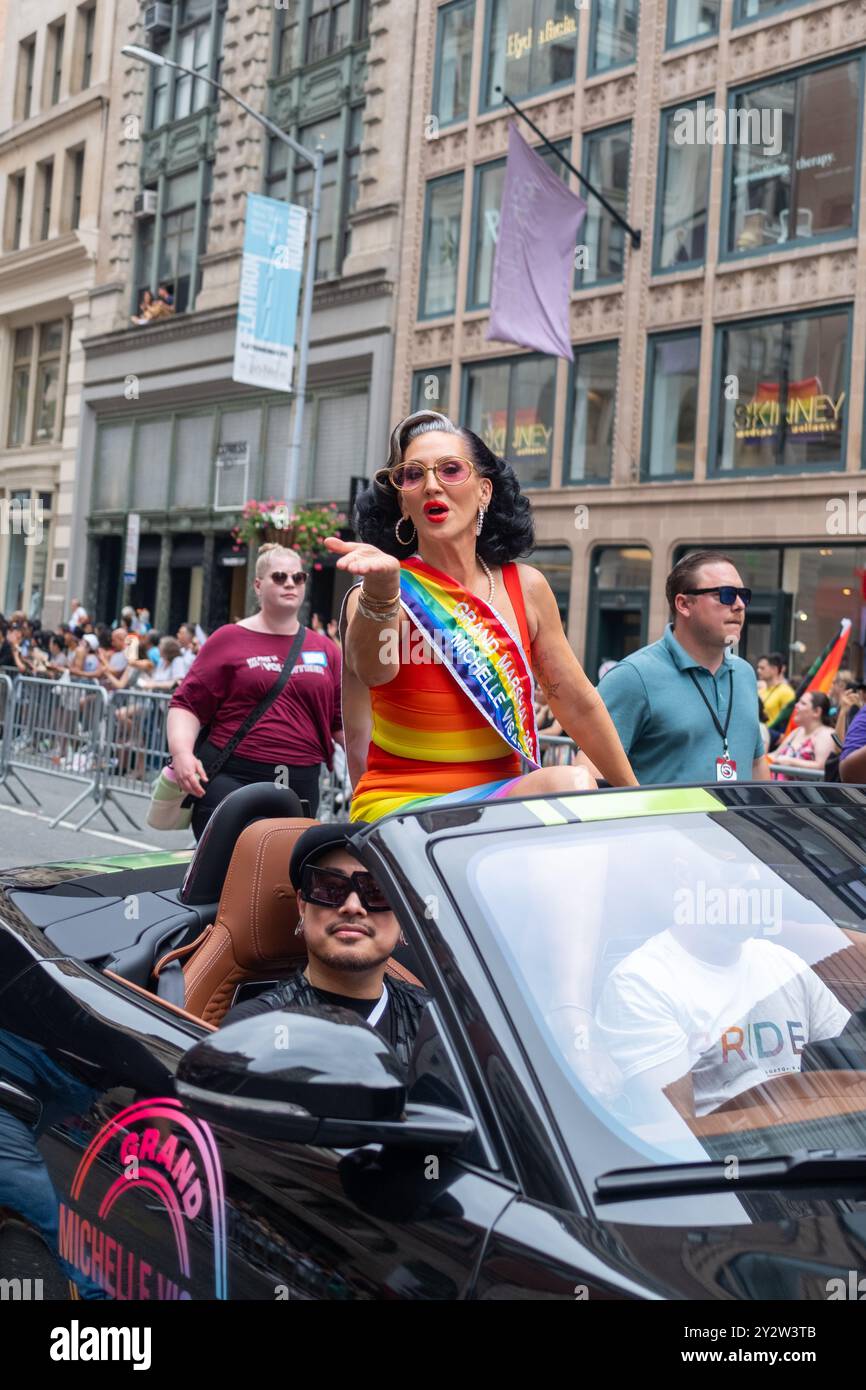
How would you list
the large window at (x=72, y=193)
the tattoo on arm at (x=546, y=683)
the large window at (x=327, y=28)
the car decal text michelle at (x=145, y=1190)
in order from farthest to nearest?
the large window at (x=72, y=193), the large window at (x=327, y=28), the tattoo on arm at (x=546, y=683), the car decal text michelle at (x=145, y=1190)

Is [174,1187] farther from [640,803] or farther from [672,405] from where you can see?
[672,405]

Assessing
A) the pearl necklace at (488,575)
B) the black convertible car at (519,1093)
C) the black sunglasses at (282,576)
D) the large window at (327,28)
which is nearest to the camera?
the black convertible car at (519,1093)

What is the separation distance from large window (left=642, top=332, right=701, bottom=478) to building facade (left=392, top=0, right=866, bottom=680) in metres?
0.03

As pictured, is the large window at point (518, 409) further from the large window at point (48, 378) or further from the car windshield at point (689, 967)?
the car windshield at point (689, 967)

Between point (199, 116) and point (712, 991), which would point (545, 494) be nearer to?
point (199, 116)

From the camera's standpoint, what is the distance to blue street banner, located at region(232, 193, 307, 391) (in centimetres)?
2323

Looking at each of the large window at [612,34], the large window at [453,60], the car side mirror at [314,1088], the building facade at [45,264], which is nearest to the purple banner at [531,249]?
the large window at [612,34]

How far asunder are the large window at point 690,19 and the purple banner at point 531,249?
4.40 metres

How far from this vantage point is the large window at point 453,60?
27984 mm

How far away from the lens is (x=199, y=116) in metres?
35.1

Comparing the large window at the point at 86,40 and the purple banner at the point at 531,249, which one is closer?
the purple banner at the point at 531,249

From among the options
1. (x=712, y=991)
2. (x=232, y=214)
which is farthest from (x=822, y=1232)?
(x=232, y=214)

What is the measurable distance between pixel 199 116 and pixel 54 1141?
→ 117 feet

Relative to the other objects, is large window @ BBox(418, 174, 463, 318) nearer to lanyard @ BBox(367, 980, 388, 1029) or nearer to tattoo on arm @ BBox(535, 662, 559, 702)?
tattoo on arm @ BBox(535, 662, 559, 702)
